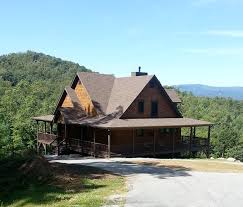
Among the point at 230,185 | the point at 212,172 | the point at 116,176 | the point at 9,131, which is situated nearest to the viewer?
the point at 230,185

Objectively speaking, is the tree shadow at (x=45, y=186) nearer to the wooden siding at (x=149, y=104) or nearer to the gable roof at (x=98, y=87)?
the wooden siding at (x=149, y=104)

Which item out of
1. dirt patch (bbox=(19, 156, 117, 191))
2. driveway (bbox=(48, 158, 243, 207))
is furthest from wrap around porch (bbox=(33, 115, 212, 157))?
dirt patch (bbox=(19, 156, 117, 191))

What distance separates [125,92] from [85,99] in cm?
413

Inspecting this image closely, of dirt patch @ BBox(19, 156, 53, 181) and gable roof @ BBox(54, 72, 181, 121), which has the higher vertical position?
gable roof @ BBox(54, 72, 181, 121)

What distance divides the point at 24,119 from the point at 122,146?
111 ft

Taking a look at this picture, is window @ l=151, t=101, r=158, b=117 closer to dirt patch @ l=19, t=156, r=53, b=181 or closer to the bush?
dirt patch @ l=19, t=156, r=53, b=181

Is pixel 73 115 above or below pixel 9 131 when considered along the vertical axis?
above

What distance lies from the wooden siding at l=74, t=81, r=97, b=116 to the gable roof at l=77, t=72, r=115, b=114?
0.50 metres

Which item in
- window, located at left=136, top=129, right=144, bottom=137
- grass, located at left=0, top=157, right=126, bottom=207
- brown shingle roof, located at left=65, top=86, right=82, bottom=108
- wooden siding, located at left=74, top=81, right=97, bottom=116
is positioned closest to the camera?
grass, located at left=0, top=157, right=126, bottom=207

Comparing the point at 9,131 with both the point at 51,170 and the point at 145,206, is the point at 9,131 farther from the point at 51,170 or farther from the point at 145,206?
the point at 145,206

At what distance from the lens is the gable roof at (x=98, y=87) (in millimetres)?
41294

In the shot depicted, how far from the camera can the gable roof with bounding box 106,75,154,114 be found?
40.0 metres

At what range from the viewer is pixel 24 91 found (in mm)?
103312

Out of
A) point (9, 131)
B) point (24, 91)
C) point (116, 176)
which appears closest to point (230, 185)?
point (116, 176)
